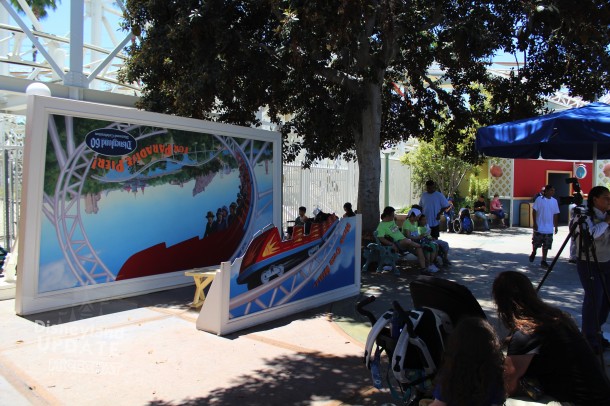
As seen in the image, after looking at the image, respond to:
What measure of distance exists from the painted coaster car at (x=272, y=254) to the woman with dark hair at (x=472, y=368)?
12.3 feet

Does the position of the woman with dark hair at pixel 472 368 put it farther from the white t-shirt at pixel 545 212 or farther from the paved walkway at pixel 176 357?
the white t-shirt at pixel 545 212

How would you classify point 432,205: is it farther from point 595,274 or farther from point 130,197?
point 130,197

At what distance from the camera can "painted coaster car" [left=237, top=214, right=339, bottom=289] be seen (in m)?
6.07

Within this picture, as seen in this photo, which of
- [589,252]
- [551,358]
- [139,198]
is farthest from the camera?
[139,198]

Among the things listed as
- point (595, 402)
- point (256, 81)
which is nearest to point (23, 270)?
point (256, 81)

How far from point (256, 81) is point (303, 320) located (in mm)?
5052

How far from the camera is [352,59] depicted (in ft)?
34.5

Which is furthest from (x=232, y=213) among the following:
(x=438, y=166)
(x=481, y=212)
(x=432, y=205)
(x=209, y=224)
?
(x=438, y=166)

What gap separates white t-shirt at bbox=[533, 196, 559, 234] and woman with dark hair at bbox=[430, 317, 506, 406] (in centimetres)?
859

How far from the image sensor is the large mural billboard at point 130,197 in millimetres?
6508

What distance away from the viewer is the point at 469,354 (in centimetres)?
242

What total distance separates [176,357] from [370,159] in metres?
6.21

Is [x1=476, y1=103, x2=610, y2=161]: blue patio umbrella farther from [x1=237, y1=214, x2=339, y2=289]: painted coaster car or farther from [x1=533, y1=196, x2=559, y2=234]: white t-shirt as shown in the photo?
[x1=533, y1=196, x2=559, y2=234]: white t-shirt

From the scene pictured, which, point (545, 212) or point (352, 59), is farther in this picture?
point (352, 59)
